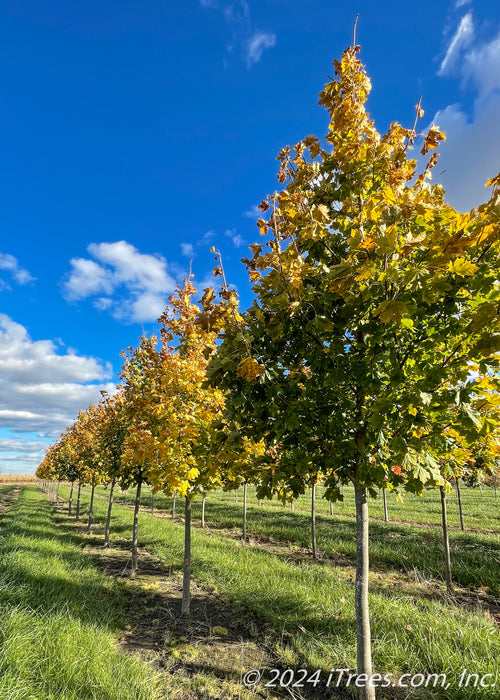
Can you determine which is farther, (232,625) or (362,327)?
(232,625)

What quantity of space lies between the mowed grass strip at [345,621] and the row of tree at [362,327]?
162 cm

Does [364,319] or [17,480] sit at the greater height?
[364,319]

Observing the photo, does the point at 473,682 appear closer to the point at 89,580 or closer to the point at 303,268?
the point at 303,268

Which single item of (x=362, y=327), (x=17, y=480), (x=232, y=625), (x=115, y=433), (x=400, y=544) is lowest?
(x=17, y=480)

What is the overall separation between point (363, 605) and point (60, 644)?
3.19m

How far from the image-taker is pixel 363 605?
3.12 metres

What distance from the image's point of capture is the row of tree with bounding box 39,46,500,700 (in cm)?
222

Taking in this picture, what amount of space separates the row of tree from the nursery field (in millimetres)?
1699

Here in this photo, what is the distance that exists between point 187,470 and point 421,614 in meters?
4.22

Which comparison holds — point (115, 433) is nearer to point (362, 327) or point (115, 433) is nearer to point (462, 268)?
point (362, 327)

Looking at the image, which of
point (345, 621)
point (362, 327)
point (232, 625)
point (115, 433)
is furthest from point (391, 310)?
point (115, 433)

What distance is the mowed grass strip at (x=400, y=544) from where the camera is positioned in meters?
8.53

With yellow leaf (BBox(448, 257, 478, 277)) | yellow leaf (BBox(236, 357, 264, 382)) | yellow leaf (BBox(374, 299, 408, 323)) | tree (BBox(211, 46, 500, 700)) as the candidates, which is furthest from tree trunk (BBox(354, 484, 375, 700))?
yellow leaf (BBox(448, 257, 478, 277))

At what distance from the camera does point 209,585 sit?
289 inches
